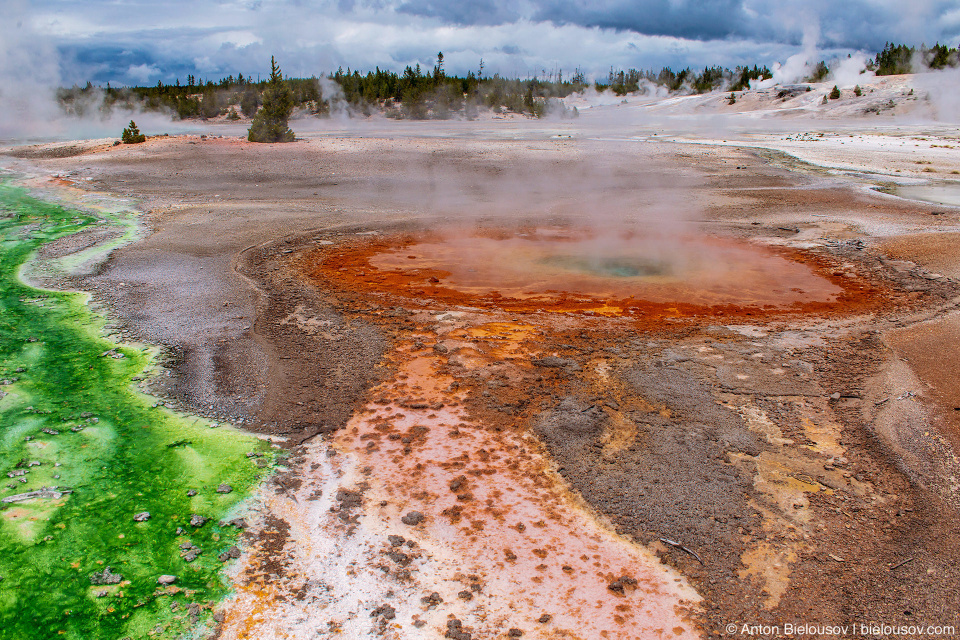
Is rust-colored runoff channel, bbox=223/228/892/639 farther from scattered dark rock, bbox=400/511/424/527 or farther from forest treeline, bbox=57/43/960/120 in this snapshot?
forest treeline, bbox=57/43/960/120

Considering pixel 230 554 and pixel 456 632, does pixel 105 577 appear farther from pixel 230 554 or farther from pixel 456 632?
pixel 456 632

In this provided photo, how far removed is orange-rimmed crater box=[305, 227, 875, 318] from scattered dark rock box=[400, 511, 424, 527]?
3.41 metres

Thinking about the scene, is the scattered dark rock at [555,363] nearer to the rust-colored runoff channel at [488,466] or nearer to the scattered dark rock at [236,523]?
the rust-colored runoff channel at [488,466]

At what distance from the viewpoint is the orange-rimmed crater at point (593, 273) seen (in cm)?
688

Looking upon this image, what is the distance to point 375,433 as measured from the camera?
4332 millimetres

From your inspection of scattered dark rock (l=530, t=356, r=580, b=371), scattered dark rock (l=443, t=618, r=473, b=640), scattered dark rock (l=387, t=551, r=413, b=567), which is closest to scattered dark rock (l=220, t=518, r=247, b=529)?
scattered dark rock (l=387, t=551, r=413, b=567)

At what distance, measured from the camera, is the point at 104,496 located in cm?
364

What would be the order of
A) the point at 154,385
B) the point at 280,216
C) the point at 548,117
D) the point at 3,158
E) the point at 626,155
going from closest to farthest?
1. the point at 154,385
2. the point at 280,216
3. the point at 626,155
4. the point at 3,158
5. the point at 548,117

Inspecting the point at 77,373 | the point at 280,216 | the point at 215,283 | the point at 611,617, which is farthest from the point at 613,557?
the point at 280,216

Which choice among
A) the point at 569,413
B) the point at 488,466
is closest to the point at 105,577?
the point at 488,466

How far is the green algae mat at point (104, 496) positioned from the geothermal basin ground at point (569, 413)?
113 mm

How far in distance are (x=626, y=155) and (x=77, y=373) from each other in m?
18.6

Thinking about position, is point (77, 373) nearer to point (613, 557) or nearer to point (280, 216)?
point (613, 557)

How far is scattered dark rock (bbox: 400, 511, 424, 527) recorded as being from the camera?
3.46m
